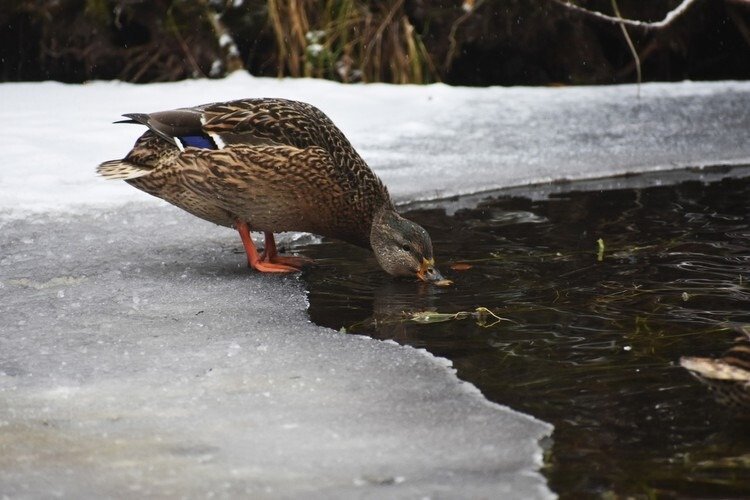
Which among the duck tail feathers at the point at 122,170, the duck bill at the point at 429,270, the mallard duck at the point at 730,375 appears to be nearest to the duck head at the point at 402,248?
the duck bill at the point at 429,270

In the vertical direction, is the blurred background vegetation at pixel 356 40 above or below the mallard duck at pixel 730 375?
above

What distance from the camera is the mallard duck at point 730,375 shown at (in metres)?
2.76

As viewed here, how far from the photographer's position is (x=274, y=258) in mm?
4676

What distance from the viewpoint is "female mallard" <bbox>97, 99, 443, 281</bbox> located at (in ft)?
14.4

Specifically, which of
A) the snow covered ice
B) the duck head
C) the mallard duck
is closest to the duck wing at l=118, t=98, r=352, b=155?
the duck head

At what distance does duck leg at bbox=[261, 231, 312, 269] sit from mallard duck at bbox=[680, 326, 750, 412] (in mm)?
2173

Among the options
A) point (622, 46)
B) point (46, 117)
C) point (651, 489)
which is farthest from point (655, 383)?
point (622, 46)

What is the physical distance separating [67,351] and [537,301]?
5.33ft

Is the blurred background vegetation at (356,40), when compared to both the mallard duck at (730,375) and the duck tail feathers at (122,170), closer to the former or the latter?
the duck tail feathers at (122,170)

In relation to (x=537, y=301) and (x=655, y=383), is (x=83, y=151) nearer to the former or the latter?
(x=537, y=301)

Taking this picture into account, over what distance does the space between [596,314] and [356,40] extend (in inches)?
197

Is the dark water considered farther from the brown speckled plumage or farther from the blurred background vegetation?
the blurred background vegetation

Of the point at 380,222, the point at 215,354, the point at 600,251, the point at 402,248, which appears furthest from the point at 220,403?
the point at 600,251

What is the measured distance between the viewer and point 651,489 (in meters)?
2.48
